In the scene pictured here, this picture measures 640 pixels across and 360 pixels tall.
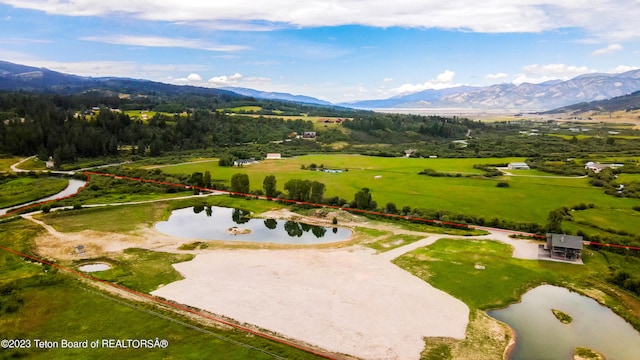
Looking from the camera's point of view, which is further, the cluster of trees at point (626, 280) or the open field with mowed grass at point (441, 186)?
the open field with mowed grass at point (441, 186)

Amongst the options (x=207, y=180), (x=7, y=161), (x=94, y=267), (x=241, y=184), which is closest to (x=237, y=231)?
(x=94, y=267)

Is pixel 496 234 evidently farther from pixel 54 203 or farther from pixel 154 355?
pixel 54 203

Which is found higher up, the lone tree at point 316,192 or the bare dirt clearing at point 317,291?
the lone tree at point 316,192

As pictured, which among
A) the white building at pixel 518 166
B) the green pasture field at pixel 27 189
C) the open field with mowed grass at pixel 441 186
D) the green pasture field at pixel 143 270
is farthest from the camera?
the white building at pixel 518 166

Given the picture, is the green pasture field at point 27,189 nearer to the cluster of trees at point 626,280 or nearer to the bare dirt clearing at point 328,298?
the bare dirt clearing at point 328,298

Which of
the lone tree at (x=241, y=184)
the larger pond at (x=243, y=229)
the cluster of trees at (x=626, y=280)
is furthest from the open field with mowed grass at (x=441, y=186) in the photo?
the cluster of trees at (x=626, y=280)

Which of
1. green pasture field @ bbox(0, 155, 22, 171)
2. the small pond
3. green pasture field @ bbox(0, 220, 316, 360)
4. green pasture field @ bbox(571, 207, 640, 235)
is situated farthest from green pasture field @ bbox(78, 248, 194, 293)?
green pasture field @ bbox(0, 155, 22, 171)

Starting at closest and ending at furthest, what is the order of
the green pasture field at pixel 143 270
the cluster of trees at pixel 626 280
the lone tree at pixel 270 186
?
the cluster of trees at pixel 626 280 < the green pasture field at pixel 143 270 < the lone tree at pixel 270 186

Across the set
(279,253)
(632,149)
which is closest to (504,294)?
(279,253)

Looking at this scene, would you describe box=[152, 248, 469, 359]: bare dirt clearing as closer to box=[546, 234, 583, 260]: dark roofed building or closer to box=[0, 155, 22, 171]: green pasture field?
box=[546, 234, 583, 260]: dark roofed building

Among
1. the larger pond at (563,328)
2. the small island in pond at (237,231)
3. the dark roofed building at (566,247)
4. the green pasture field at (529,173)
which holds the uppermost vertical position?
the green pasture field at (529,173)
